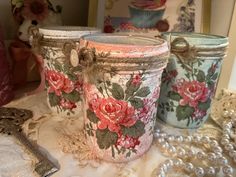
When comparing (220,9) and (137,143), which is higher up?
(220,9)

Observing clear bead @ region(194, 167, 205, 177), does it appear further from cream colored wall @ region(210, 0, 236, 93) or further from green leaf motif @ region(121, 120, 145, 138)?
cream colored wall @ region(210, 0, 236, 93)

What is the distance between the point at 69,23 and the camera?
810 mm

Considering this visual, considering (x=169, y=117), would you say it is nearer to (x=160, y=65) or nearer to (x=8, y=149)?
(x=160, y=65)

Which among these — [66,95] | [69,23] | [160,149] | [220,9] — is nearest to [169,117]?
[160,149]

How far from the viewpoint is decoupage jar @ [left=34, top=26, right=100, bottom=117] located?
0.49 metres

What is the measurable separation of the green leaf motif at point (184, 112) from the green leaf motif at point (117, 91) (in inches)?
6.2

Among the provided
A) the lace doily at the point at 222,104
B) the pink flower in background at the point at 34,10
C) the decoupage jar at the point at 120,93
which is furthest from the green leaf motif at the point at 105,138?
the pink flower in background at the point at 34,10

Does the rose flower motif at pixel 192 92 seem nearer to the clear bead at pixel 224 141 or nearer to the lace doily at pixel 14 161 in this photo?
the clear bead at pixel 224 141

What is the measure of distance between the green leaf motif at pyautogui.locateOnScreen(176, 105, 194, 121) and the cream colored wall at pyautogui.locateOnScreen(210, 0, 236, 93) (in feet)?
0.53

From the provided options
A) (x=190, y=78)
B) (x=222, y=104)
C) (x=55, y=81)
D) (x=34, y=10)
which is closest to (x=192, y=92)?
(x=190, y=78)

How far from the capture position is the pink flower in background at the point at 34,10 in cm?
64

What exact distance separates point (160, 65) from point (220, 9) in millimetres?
332

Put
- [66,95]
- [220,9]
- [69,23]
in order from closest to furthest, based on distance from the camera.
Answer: [66,95] < [220,9] < [69,23]

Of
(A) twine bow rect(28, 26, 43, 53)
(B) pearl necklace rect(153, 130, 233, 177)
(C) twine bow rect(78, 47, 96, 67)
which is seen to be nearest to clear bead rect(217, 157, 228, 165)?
(B) pearl necklace rect(153, 130, 233, 177)
